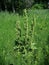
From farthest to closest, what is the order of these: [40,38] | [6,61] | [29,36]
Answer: [40,38] → [6,61] → [29,36]

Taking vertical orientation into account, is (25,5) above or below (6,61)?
below

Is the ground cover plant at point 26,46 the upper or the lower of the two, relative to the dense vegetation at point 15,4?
upper

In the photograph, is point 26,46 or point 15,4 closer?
point 26,46

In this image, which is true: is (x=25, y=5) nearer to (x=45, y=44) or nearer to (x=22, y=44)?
(x=45, y=44)

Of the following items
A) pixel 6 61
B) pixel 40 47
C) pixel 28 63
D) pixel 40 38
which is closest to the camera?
pixel 28 63

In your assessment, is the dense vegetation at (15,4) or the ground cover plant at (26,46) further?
the dense vegetation at (15,4)

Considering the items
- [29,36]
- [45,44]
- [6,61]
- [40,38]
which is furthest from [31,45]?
[40,38]

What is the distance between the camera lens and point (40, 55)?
7363 millimetres

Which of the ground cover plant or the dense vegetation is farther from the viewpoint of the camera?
the dense vegetation

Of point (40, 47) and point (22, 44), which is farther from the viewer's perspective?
point (40, 47)

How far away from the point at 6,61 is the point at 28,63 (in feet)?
4.98

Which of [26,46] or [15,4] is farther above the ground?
[26,46]

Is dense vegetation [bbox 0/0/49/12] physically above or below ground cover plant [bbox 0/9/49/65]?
Result: below

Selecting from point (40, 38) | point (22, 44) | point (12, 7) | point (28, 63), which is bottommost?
point (12, 7)
